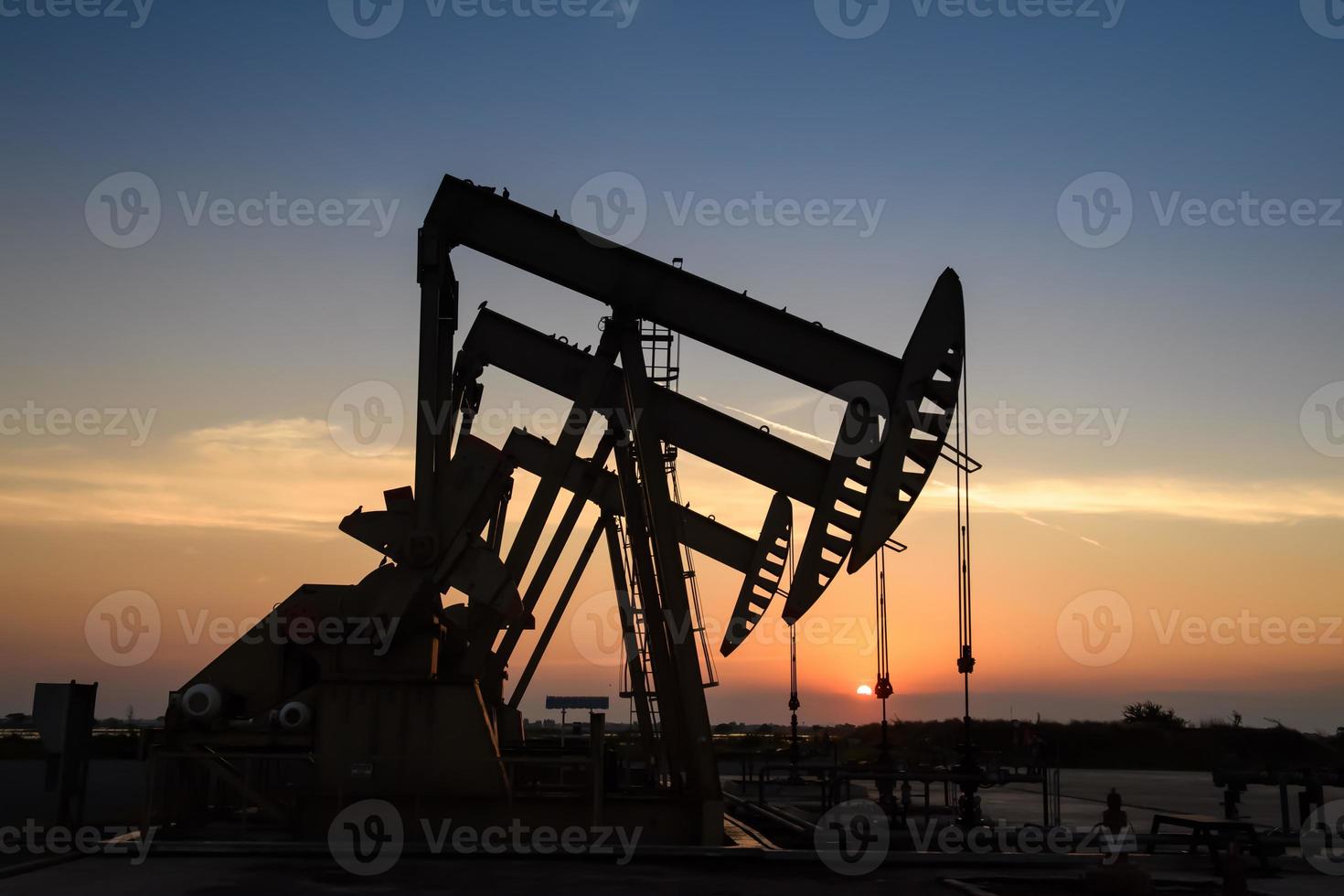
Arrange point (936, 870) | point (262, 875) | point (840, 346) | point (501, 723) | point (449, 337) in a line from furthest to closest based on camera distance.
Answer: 1. point (501, 723)
2. point (449, 337)
3. point (840, 346)
4. point (936, 870)
5. point (262, 875)

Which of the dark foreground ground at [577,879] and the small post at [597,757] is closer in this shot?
the dark foreground ground at [577,879]

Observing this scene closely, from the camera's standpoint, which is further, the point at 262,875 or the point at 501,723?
the point at 501,723

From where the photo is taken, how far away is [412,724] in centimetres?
1440

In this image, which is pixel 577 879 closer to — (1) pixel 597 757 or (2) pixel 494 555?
(1) pixel 597 757

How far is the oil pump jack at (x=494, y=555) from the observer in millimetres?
14320

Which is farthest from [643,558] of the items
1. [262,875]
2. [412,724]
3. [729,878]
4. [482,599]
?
[262,875]

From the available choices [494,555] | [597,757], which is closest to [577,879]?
[597,757]

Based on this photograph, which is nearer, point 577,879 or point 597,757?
point 577,879

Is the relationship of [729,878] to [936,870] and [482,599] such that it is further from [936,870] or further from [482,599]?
[482,599]

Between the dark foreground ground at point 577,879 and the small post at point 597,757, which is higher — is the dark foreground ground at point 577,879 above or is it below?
below

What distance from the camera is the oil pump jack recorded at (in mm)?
14320

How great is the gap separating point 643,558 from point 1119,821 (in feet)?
21.4

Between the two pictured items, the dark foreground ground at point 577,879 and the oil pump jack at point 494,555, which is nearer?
the dark foreground ground at point 577,879

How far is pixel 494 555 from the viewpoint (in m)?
15.2
